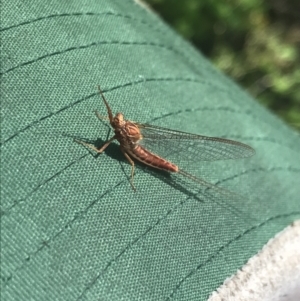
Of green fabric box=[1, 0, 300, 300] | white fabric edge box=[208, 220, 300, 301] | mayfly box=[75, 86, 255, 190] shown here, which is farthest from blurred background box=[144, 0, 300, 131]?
white fabric edge box=[208, 220, 300, 301]

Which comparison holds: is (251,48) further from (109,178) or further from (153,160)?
(109,178)

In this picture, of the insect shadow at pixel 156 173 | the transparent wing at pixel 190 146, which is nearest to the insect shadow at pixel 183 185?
the insect shadow at pixel 156 173

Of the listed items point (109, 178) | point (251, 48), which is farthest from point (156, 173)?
point (251, 48)

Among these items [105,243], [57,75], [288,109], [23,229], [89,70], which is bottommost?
[23,229]

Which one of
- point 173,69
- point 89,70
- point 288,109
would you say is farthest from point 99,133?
point 288,109

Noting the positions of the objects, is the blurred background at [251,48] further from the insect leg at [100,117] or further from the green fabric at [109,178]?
the insect leg at [100,117]

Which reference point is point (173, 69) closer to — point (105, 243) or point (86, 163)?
point (86, 163)
